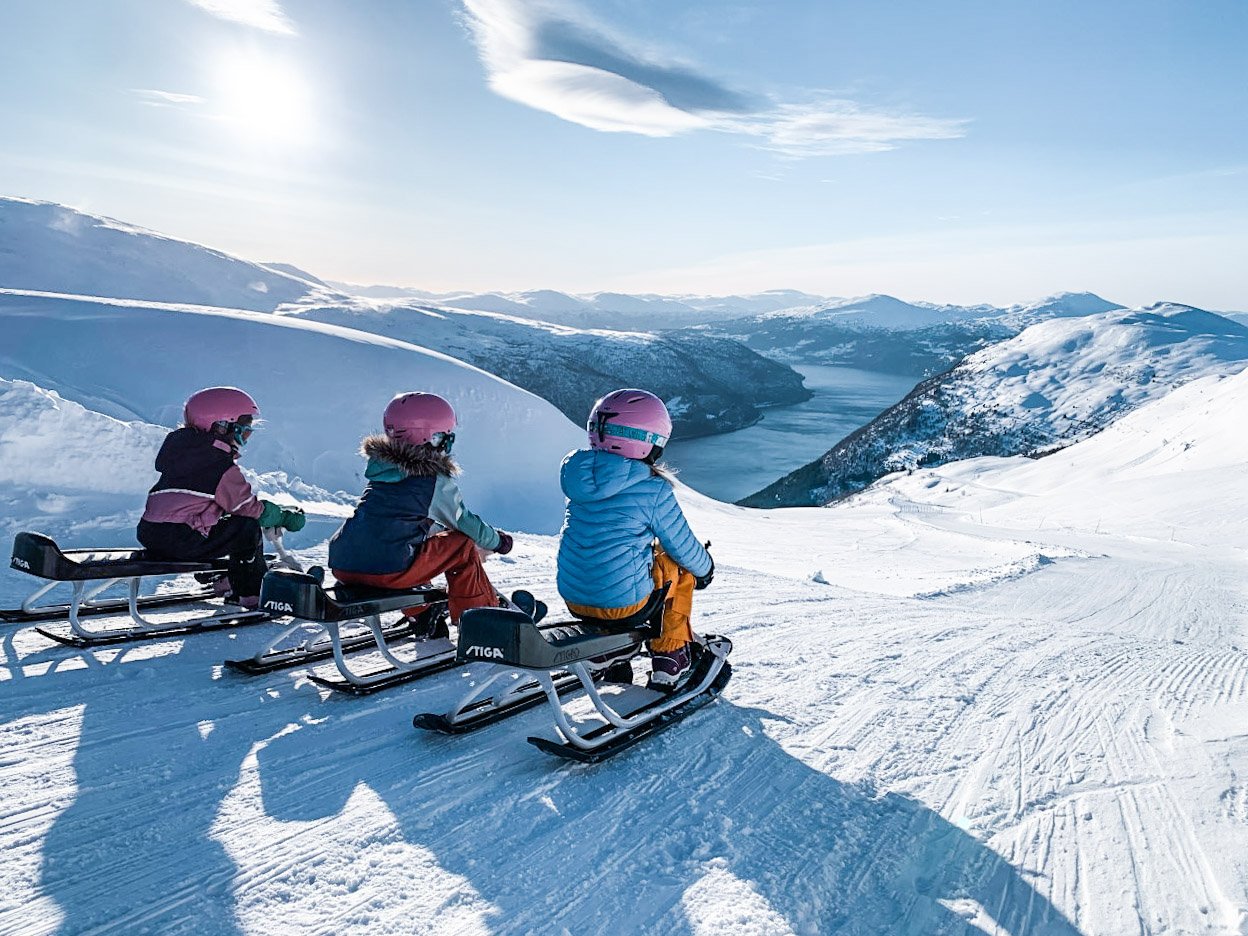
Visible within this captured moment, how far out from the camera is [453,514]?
4.82 metres

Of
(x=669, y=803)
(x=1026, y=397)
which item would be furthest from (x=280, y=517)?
(x=1026, y=397)

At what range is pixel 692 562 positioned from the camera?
446 centimetres

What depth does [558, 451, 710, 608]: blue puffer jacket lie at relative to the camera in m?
4.23

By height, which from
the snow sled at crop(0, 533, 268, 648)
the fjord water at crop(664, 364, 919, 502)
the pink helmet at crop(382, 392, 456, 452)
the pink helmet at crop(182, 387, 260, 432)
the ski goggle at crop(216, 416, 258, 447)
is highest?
the pink helmet at crop(382, 392, 456, 452)

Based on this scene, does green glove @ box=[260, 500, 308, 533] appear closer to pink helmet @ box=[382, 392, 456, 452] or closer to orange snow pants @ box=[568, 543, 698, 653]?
pink helmet @ box=[382, 392, 456, 452]

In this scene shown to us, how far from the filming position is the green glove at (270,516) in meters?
5.71

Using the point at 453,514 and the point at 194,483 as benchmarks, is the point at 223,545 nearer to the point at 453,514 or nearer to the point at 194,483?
the point at 194,483

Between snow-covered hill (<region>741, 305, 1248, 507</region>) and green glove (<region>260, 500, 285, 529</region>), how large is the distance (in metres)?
74.8

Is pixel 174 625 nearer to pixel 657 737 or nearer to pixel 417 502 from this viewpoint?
pixel 417 502

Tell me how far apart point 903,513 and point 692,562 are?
77.5 feet

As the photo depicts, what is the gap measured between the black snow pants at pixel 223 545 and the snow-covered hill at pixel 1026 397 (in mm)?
74796

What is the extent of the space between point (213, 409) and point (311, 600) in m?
2.29

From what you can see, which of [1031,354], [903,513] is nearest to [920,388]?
[1031,354]

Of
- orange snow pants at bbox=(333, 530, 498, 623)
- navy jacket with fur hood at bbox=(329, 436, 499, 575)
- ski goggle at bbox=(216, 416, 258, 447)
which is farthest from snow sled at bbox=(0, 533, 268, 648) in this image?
orange snow pants at bbox=(333, 530, 498, 623)
